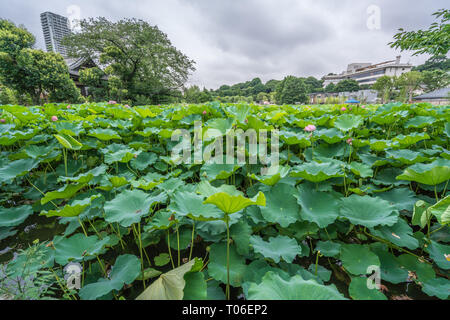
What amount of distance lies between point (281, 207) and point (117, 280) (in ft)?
2.58

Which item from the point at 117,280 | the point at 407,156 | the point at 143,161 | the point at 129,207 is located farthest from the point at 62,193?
the point at 407,156

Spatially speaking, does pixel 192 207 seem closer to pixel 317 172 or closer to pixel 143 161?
pixel 317 172

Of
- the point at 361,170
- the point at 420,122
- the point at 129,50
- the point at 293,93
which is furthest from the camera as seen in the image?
the point at 293,93

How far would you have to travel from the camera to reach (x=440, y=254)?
844 mm

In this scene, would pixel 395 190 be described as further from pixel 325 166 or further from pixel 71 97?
pixel 71 97

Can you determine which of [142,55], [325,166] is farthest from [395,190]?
[142,55]

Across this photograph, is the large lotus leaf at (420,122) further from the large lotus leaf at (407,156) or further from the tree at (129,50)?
the tree at (129,50)

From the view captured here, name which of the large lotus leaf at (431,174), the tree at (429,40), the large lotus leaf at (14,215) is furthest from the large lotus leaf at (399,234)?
the tree at (429,40)

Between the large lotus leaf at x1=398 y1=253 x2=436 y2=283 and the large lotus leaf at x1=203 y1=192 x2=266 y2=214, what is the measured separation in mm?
788

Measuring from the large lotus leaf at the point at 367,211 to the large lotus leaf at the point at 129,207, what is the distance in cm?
89

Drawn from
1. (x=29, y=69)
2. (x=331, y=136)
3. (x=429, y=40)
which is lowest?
(x=331, y=136)

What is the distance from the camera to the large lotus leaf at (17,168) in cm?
126

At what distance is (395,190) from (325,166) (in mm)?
457

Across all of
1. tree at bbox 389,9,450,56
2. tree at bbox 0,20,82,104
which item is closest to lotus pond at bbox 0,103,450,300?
tree at bbox 389,9,450,56
